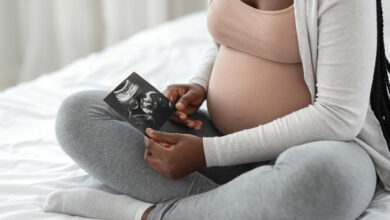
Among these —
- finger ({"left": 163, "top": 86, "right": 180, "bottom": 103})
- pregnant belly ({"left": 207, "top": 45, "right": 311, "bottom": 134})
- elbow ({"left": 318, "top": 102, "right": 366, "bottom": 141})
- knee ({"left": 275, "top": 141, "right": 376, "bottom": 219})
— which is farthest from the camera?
finger ({"left": 163, "top": 86, "right": 180, "bottom": 103})

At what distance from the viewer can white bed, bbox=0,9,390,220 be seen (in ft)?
3.31

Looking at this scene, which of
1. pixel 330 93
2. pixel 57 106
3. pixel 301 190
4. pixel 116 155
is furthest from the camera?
pixel 57 106

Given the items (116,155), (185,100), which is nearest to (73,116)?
(116,155)

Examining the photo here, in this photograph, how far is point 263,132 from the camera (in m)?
0.89

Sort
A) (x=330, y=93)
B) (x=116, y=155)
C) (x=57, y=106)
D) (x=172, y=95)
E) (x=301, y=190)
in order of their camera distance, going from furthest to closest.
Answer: (x=57, y=106) → (x=172, y=95) → (x=116, y=155) → (x=330, y=93) → (x=301, y=190)

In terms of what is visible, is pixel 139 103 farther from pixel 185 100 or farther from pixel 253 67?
pixel 253 67

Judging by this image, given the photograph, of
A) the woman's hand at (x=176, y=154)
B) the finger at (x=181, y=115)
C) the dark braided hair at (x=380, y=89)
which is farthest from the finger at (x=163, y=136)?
the dark braided hair at (x=380, y=89)

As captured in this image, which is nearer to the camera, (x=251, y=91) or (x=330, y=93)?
(x=330, y=93)

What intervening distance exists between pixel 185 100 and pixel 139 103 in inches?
4.5

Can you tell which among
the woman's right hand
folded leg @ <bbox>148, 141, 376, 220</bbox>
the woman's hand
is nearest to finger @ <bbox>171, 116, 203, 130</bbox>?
the woman's right hand

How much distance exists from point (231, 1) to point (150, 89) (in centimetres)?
25

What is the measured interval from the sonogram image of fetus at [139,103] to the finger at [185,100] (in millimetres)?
26

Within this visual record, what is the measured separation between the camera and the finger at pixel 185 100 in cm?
104

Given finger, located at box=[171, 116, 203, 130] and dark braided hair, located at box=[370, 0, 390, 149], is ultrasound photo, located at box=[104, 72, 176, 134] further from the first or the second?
dark braided hair, located at box=[370, 0, 390, 149]
